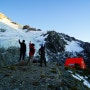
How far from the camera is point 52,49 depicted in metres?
94.3

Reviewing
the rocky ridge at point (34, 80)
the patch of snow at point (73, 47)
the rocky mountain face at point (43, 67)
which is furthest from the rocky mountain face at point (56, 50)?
the rocky ridge at point (34, 80)

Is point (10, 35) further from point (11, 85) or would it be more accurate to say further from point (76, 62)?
point (11, 85)

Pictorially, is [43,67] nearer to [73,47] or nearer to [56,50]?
[56,50]

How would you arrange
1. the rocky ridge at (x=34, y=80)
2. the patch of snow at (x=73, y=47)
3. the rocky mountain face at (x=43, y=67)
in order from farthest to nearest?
the patch of snow at (x=73, y=47), the rocky mountain face at (x=43, y=67), the rocky ridge at (x=34, y=80)

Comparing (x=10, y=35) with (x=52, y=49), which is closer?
(x=52, y=49)

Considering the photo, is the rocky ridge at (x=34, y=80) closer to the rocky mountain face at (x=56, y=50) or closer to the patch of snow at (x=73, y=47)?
the rocky mountain face at (x=56, y=50)

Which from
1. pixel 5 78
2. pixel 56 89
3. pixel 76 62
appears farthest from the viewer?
pixel 76 62

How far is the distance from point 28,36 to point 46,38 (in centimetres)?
699

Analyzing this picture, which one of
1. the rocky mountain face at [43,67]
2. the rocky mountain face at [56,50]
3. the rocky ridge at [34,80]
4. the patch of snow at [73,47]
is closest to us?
the rocky ridge at [34,80]

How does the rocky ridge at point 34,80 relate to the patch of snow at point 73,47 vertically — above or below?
below

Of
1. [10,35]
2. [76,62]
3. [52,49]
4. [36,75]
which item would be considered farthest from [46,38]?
[36,75]

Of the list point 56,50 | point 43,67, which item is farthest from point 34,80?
point 56,50

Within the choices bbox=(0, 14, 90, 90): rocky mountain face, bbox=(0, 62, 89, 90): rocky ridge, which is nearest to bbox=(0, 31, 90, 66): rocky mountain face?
bbox=(0, 14, 90, 90): rocky mountain face

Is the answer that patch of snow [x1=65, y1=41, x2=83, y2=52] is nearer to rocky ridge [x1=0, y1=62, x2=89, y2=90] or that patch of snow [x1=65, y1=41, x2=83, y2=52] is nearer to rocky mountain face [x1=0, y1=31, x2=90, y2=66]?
rocky mountain face [x1=0, y1=31, x2=90, y2=66]
